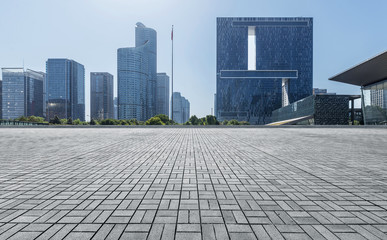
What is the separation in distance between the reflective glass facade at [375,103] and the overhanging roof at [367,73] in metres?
1.31

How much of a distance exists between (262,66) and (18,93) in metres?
163

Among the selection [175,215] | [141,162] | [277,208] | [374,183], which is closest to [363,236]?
[277,208]

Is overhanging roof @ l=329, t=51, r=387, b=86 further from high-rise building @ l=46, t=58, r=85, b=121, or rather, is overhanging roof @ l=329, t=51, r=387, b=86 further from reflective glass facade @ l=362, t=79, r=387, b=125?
high-rise building @ l=46, t=58, r=85, b=121

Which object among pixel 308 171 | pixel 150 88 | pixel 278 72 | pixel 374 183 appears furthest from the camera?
pixel 150 88

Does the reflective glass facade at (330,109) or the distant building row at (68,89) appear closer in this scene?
the reflective glass facade at (330,109)

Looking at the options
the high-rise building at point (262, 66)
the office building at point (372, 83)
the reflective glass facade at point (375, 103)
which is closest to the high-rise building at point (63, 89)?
the high-rise building at point (262, 66)

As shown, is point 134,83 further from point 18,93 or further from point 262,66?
point 262,66

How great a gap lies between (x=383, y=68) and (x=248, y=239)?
153ft

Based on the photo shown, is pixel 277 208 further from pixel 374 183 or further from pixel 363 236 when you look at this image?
pixel 374 183

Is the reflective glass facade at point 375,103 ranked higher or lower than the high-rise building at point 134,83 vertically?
lower

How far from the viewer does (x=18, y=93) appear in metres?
126

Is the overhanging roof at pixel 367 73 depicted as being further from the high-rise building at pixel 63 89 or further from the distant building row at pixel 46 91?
the high-rise building at pixel 63 89

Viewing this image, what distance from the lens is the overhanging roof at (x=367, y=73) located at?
3199cm

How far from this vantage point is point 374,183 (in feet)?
12.5
